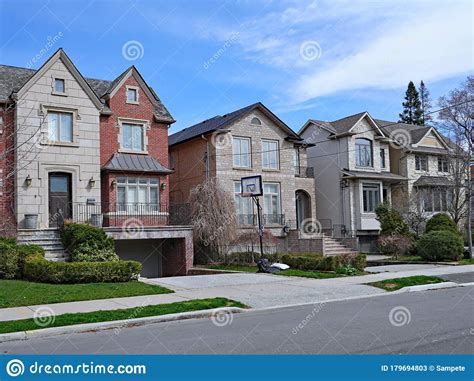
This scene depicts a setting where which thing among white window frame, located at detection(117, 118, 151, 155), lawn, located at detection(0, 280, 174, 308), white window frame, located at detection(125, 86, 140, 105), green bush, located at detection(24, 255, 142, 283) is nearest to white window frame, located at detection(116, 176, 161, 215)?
white window frame, located at detection(117, 118, 151, 155)

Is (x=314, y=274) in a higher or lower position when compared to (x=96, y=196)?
lower

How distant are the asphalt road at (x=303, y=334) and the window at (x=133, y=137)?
56.3 feet

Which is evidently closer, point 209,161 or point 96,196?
point 96,196

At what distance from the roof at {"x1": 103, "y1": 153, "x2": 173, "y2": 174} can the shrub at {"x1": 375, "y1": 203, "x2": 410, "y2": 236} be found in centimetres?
1419

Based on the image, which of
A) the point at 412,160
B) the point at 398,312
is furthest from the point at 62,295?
the point at 412,160

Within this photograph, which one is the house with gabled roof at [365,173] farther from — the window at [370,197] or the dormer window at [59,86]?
the dormer window at [59,86]

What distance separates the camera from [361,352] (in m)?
7.54

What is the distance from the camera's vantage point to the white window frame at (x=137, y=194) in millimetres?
26734

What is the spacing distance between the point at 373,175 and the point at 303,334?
29.5 m

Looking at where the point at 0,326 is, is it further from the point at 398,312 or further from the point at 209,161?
the point at 209,161

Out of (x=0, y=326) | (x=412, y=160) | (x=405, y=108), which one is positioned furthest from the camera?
(x=405, y=108)

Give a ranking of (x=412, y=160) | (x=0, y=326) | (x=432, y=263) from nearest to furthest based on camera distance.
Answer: (x=0, y=326) → (x=432, y=263) → (x=412, y=160)

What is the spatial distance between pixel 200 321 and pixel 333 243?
20614 millimetres

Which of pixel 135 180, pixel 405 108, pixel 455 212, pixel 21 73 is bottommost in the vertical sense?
pixel 455 212
